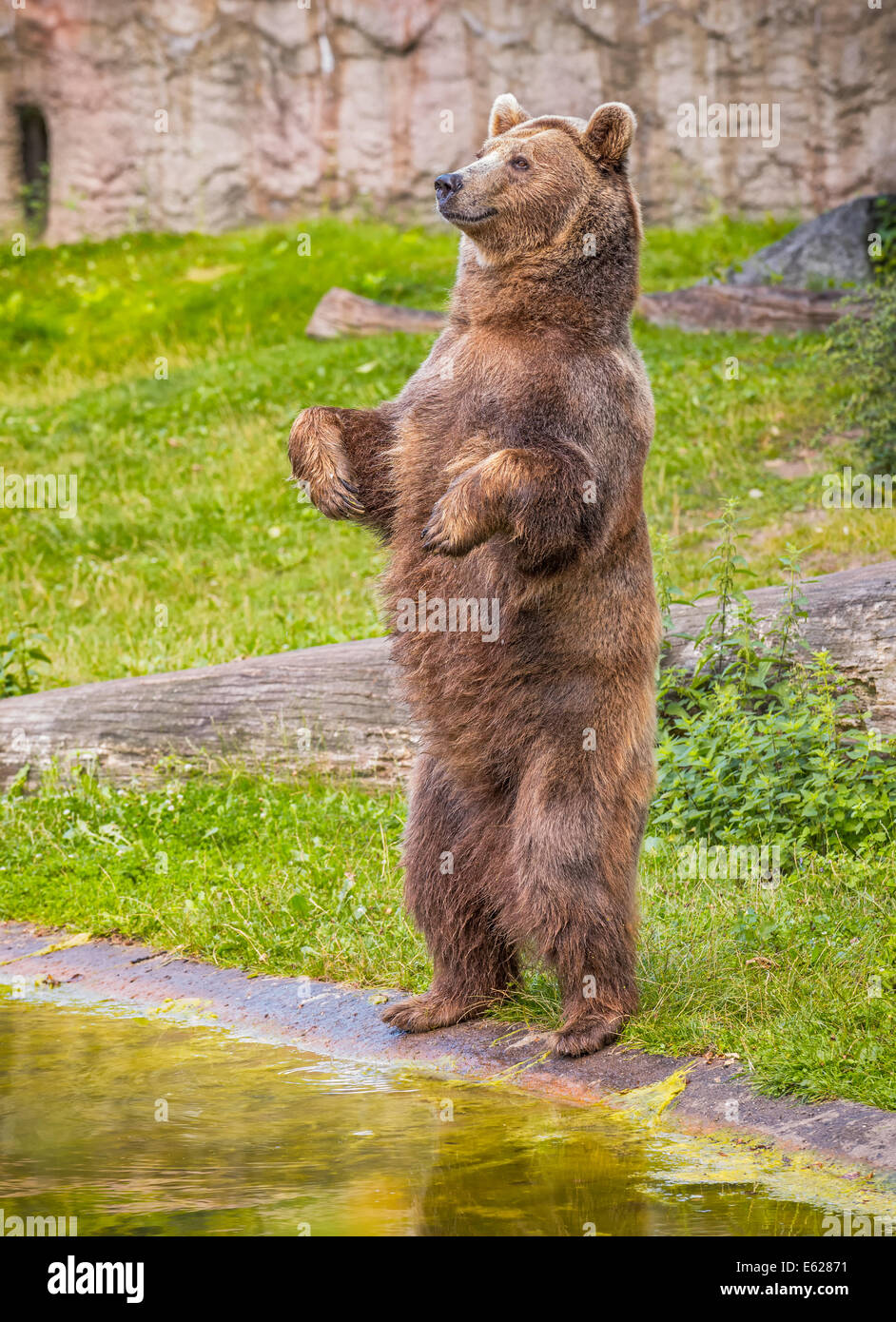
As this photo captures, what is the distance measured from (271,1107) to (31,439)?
493 inches

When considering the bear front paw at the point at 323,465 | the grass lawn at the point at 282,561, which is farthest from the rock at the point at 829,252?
the bear front paw at the point at 323,465

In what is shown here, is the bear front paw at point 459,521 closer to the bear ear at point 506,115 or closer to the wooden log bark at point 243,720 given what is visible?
the bear ear at point 506,115

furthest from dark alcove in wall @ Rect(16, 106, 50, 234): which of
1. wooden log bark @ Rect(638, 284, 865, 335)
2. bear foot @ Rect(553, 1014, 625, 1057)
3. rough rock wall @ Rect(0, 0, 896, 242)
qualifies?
bear foot @ Rect(553, 1014, 625, 1057)

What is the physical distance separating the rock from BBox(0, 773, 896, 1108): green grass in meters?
10.9

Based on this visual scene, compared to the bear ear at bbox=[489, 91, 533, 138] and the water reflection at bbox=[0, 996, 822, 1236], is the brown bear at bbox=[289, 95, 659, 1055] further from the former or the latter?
the water reflection at bbox=[0, 996, 822, 1236]

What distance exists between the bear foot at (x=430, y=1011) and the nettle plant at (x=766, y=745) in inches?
66.0

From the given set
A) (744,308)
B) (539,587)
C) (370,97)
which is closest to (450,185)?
(539,587)

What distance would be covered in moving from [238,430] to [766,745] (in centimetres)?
960

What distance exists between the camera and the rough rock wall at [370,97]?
66.4 ft

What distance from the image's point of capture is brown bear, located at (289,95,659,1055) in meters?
4.31

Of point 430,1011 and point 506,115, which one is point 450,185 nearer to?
point 506,115

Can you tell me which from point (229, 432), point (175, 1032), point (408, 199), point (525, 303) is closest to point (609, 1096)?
point (175, 1032)

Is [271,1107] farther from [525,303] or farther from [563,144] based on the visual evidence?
[563,144]

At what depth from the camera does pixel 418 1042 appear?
182 inches
